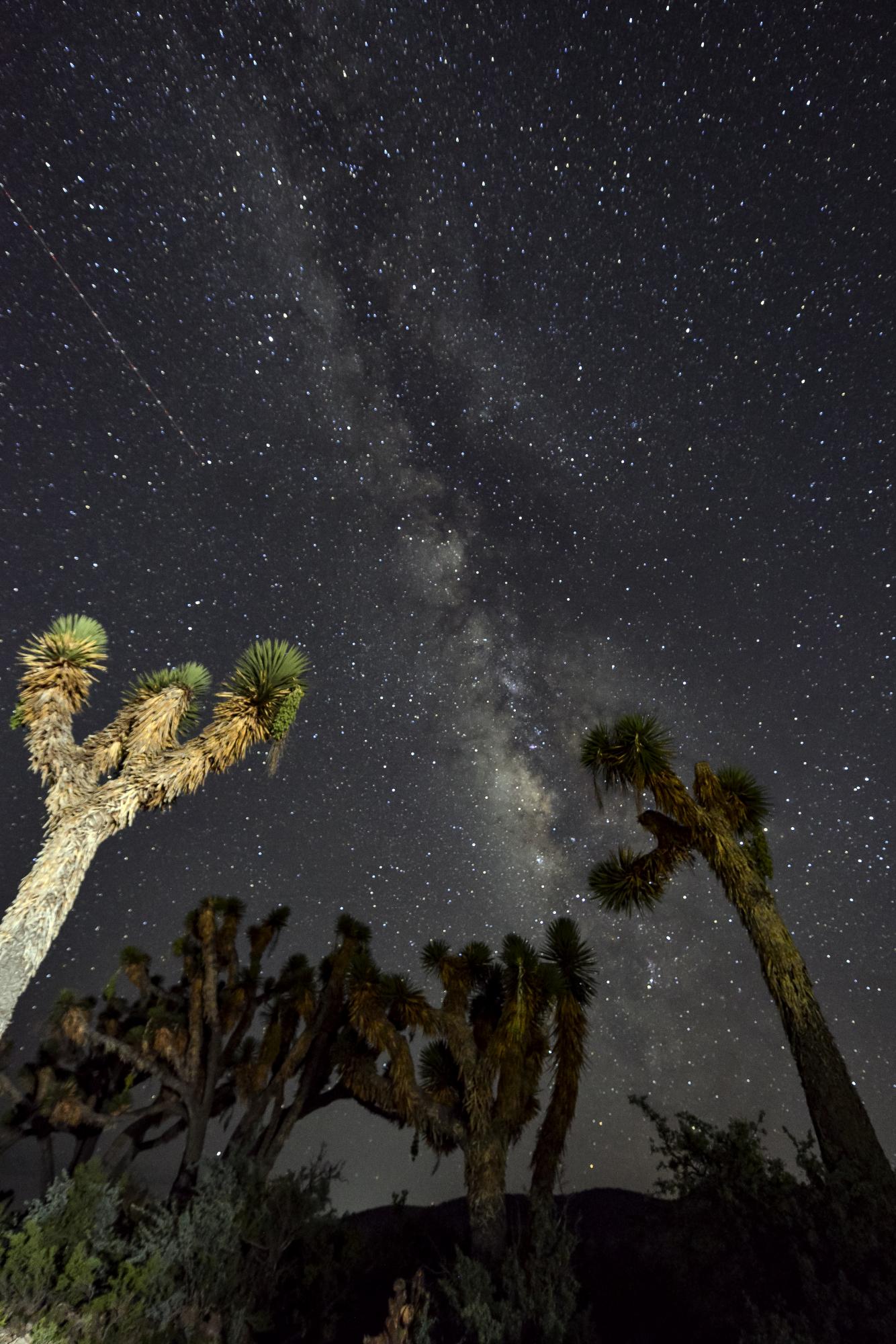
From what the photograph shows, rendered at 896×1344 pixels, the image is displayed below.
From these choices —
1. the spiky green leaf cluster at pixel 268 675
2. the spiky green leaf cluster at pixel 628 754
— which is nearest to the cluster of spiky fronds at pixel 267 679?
the spiky green leaf cluster at pixel 268 675

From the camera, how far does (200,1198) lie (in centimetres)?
947

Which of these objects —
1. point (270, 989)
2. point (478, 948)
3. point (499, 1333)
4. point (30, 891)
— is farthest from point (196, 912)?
point (499, 1333)

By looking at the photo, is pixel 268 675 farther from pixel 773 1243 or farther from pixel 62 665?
pixel 773 1243

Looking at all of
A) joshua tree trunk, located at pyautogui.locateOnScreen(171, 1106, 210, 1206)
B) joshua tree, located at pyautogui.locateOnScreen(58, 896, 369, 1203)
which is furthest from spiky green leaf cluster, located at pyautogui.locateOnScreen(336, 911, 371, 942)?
joshua tree trunk, located at pyautogui.locateOnScreen(171, 1106, 210, 1206)

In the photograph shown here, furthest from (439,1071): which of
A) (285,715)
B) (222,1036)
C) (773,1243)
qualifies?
(285,715)

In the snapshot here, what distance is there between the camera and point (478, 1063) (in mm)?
11969

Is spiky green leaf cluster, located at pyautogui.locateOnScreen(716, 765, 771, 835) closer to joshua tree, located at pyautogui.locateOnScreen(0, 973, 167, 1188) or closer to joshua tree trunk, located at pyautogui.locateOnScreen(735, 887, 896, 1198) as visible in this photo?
joshua tree trunk, located at pyautogui.locateOnScreen(735, 887, 896, 1198)

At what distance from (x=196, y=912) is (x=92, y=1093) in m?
4.14

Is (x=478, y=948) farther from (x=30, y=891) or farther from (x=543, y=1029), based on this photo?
(x=30, y=891)

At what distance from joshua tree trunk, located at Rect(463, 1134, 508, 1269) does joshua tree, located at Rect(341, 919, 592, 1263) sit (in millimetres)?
18

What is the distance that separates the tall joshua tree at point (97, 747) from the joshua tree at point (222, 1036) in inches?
242

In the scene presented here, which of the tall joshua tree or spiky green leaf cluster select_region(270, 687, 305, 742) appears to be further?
spiky green leaf cluster select_region(270, 687, 305, 742)

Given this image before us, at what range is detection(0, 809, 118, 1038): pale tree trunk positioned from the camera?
6.68 m

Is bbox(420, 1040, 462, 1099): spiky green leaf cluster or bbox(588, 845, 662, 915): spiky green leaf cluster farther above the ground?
bbox(588, 845, 662, 915): spiky green leaf cluster
